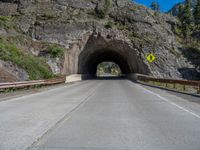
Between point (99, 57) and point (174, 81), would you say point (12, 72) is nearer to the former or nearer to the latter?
point (174, 81)

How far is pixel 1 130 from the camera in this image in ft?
23.3

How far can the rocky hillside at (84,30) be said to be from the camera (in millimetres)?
40438

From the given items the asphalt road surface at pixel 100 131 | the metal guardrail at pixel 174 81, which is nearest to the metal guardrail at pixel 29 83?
the asphalt road surface at pixel 100 131

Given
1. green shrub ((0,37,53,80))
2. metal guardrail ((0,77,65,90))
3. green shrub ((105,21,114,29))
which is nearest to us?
metal guardrail ((0,77,65,90))

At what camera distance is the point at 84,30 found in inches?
1805

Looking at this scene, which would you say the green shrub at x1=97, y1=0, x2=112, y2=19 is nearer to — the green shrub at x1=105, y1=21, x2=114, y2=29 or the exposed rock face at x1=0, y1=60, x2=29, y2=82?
the green shrub at x1=105, y1=21, x2=114, y2=29

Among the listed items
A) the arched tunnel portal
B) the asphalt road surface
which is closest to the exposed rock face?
the asphalt road surface

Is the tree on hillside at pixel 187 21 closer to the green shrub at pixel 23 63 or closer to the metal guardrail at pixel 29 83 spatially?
the metal guardrail at pixel 29 83

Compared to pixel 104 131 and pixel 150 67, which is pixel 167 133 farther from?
pixel 150 67

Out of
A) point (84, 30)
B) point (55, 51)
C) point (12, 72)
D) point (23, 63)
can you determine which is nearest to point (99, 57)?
point (84, 30)

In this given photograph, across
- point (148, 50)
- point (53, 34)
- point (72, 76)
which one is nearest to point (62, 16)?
point (53, 34)

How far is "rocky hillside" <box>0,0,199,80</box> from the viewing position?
40.4m

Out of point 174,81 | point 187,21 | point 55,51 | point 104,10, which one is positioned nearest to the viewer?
point 174,81

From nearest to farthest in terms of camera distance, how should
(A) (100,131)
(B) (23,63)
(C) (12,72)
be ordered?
(A) (100,131)
(C) (12,72)
(B) (23,63)
